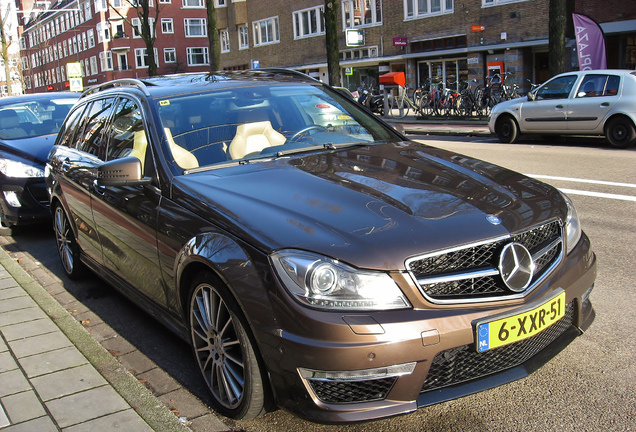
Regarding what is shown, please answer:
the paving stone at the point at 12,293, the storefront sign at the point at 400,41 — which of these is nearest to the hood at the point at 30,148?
the paving stone at the point at 12,293

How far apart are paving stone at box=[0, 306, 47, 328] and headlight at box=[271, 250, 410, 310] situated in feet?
9.21

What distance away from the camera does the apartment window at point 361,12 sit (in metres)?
36.2

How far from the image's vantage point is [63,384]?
3.41m

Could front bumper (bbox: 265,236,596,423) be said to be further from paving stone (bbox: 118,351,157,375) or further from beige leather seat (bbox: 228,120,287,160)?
beige leather seat (bbox: 228,120,287,160)

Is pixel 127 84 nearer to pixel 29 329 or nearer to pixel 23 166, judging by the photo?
pixel 29 329

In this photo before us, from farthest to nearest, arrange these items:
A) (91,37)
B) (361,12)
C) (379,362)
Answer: (91,37) < (361,12) < (379,362)

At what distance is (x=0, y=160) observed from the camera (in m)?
7.74

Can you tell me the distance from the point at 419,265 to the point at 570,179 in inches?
294

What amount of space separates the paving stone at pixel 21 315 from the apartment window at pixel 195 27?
70.4 meters

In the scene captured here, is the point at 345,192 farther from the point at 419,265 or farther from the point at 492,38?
the point at 492,38

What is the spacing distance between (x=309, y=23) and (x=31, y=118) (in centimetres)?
3533

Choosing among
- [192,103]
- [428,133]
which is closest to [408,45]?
[428,133]

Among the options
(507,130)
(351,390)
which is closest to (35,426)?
(351,390)

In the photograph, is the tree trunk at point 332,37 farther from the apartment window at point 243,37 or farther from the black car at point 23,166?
the apartment window at point 243,37
